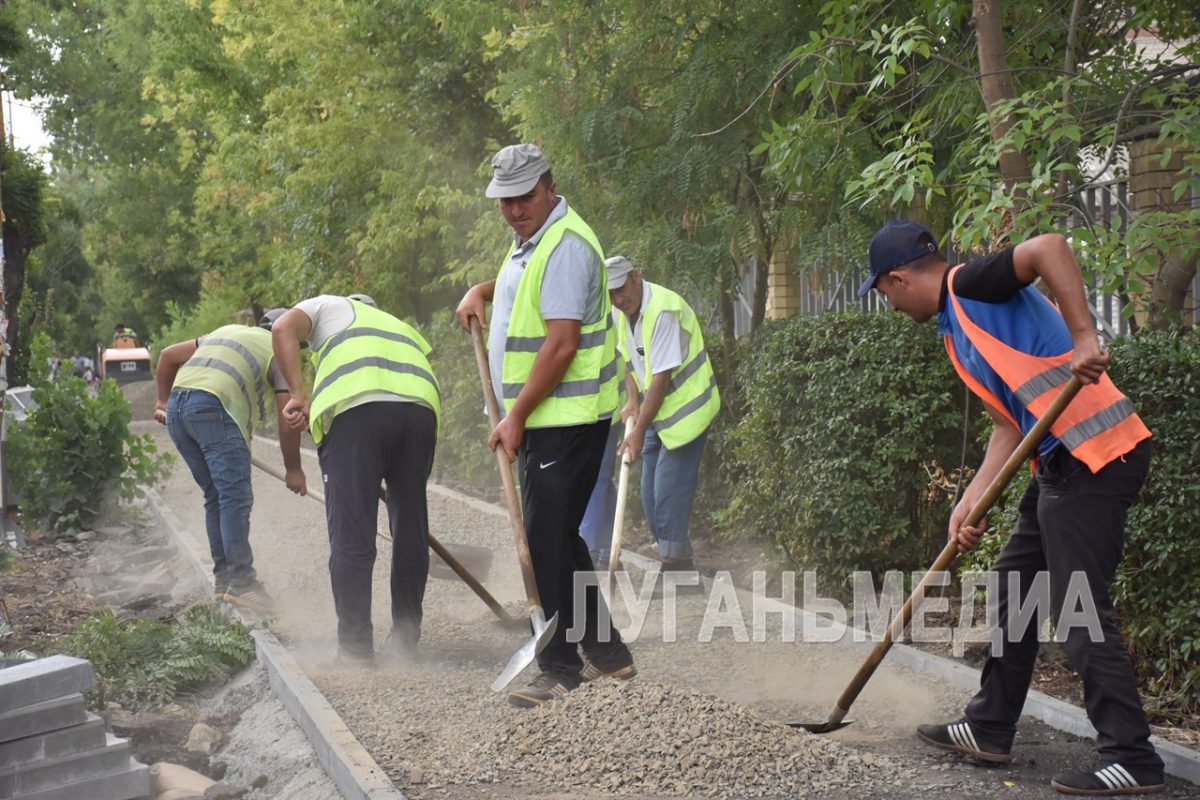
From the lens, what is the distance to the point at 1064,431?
14.2ft

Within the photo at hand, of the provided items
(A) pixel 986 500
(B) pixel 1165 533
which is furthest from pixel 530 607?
(B) pixel 1165 533

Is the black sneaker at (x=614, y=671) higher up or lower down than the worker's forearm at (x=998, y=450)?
lower down

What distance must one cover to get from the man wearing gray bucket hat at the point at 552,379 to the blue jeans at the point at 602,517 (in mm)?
2881

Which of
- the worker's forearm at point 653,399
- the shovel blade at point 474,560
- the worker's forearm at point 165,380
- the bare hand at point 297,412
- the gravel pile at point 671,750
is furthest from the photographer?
the worker's forearm at point 165,380

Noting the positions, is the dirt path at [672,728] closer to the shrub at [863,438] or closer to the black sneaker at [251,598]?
the black sneaker at [251,598]

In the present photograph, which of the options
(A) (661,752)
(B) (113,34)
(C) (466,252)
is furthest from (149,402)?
(A) (661,752)

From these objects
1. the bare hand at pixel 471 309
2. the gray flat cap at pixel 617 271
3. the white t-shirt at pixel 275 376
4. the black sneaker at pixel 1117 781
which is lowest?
the black sneaker at pixel 1117 781

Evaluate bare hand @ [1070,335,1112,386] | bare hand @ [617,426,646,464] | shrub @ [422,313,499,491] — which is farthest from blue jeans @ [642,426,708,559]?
shrub @ [422,313,499,491]

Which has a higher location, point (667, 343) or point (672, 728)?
point (667, 343)

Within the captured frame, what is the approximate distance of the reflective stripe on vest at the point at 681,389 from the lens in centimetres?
798

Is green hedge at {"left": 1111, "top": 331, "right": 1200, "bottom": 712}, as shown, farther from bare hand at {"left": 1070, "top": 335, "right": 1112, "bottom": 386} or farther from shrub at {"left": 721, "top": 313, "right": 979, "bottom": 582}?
shrub at {"left": 721, "top": 313, "right": 979, "bottom": 582}

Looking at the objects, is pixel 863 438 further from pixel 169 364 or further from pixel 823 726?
pixel 169 364

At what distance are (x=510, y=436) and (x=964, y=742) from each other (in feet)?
6.67

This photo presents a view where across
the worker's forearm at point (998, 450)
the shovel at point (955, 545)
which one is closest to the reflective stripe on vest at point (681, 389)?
the shovel at point (955, 545)
